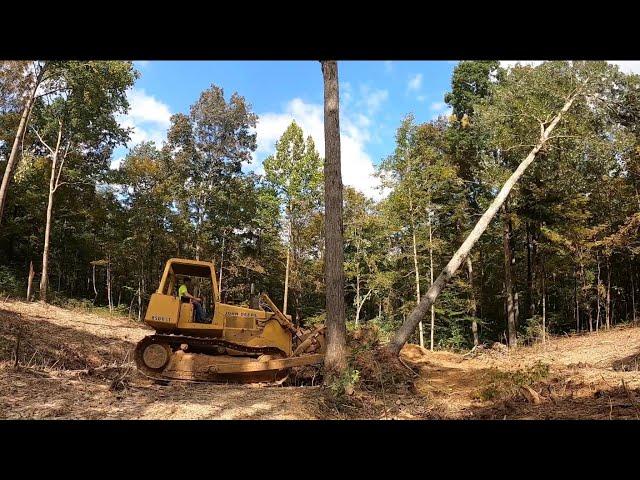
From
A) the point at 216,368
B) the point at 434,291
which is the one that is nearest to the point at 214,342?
the point at 216,368

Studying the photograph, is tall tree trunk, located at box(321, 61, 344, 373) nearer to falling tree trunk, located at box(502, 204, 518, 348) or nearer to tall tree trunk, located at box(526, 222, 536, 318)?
falling tree trunk, located at box(502, 204, 518, 348)

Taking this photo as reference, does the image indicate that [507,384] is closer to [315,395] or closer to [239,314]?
[315,395]

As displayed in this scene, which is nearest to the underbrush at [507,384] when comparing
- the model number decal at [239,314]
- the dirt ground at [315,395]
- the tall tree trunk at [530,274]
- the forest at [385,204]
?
the dirt ground at [315,395]

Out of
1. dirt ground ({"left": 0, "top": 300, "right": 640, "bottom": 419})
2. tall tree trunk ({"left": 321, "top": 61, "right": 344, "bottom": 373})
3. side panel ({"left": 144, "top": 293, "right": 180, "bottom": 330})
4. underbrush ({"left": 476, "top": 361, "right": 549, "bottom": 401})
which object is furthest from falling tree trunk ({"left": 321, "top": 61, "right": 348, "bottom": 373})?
side panel ({"left": 144, "top": 293, "right": 180, "bottom": 330})

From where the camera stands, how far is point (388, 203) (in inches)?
949

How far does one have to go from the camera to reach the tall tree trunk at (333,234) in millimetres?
7766

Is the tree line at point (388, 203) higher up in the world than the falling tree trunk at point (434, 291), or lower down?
higher up

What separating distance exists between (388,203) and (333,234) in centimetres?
1654

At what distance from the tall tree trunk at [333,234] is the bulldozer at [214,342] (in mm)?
1702

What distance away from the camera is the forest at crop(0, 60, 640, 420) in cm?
1806

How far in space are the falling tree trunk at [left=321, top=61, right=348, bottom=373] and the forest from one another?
902 centimetres

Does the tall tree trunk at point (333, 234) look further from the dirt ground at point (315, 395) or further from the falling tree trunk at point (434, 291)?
the falling tree trunk at point (434, 291)

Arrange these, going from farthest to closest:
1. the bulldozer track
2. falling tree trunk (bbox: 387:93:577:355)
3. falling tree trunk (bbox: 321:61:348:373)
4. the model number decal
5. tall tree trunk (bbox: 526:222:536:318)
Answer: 1. tall tree trunk (bbox: 526:222:536:318)
2. the model number decal
3. falling tree trunk (bbox: 387:93:577:355)
4. the bulldozer track
5. falling tree trunk (bbox: 321:61:348:373)
